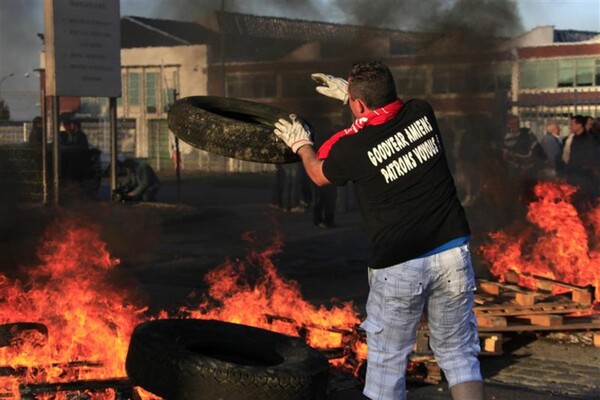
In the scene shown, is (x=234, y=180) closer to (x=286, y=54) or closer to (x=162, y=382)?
(x=286, y=54)

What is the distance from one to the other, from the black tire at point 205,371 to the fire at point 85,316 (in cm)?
34

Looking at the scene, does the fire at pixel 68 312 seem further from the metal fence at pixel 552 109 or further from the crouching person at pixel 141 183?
the metal fence at pixel 552 109

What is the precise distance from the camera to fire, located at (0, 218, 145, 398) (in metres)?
5.16

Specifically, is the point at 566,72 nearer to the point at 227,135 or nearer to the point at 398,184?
the point at 227,135

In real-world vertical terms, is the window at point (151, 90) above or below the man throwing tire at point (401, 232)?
above

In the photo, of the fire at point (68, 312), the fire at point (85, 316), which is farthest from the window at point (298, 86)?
the fire at point (68, 312)

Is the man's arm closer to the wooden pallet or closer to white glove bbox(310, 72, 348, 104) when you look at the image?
white glove bbox(310, 72, 348, 104)

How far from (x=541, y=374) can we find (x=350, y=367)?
53.1 inches

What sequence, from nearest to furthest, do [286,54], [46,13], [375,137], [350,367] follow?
1. [375,137]
2. [350,367]
3. [46,13]
4. [286,54]

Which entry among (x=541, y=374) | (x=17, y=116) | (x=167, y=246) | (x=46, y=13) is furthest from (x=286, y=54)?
(x=541, y=374)

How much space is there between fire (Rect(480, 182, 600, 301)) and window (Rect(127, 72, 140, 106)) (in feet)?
148

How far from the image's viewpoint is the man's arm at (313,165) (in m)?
4.20

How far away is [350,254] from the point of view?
11773 mm

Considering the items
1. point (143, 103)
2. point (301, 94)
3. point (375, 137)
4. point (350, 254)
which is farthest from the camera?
point (143, 103)
